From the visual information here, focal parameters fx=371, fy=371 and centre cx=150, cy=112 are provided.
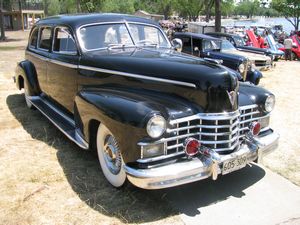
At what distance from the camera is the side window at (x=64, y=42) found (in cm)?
540

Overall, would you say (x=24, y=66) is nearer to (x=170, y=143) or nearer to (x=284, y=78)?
(x=170, y=143)

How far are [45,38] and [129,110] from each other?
3581 millimetres

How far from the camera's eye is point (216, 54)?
1225 cm

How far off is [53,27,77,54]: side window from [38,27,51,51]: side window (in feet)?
1.20

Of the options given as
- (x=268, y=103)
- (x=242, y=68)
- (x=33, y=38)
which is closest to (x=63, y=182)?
(x=268, y=103)

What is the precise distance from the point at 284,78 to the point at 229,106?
32.2ft

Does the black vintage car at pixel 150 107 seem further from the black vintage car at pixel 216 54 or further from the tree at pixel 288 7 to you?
the tree at pixel 288 7

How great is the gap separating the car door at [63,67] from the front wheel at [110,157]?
4.03 feet

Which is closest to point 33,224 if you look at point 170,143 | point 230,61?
point 170,143

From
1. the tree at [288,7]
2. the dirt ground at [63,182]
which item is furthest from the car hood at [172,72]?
the tree at [288,7]

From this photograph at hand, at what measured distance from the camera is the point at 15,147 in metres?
5.78

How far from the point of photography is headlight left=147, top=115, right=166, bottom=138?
143 inches

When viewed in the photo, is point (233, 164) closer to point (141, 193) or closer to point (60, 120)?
point (141, 193)

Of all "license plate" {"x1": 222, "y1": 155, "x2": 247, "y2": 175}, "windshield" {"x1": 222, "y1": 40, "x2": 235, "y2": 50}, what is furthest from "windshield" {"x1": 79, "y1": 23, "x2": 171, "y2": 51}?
"windshield" {"x1": 222, "y1": 40, "x2": 235, "y2": 50}
